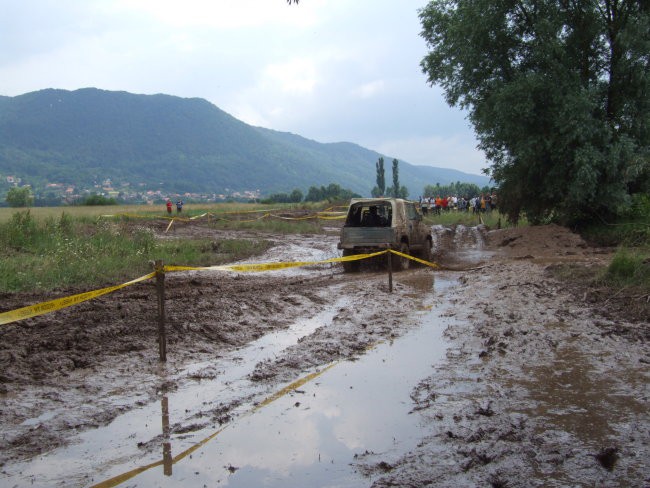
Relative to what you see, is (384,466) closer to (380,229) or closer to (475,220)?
(380,229)

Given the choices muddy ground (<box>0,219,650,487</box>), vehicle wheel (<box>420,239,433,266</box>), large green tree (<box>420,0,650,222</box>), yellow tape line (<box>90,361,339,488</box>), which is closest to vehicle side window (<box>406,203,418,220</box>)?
vehicle wheel (<box>420,239,433,266</box>)

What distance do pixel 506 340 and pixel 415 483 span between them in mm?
4144

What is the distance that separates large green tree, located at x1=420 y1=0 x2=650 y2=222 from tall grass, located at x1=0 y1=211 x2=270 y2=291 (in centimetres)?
1068

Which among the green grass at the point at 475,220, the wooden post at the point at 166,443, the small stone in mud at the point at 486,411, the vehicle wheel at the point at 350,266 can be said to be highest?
the green grass at the point at 475,220

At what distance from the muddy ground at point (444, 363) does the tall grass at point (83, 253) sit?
1.51 metres

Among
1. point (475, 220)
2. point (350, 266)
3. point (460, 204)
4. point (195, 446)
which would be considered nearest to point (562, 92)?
point (350, 266)

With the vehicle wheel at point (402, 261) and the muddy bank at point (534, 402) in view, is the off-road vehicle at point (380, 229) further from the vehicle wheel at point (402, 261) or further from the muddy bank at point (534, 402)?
the muddy bank at point (534, 402)

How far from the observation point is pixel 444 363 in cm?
669

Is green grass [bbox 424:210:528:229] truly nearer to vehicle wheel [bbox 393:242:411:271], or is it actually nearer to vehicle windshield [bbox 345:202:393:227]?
vehicle wheel [bbox 393:242:411:271]

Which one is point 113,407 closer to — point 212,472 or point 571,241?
point 212,472

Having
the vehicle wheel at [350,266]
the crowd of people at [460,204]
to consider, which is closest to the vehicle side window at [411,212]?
the vehicle wheel at [350,266]

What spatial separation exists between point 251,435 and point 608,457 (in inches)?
107

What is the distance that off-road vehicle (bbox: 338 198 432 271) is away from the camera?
14922mm

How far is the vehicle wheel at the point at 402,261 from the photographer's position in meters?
15.3
